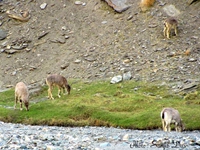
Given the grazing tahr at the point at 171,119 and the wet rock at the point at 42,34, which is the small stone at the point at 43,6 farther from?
the grazing tahr at the point at 171,119

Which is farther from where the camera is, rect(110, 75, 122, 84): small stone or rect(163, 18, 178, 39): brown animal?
rect(163, 18, 178, 39): brown animal

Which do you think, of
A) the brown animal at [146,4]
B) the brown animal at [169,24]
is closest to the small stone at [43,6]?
the brown animal at [146,4]

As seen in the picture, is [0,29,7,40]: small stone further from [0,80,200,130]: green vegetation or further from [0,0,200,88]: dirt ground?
[0,80,200,130]: green vegetation

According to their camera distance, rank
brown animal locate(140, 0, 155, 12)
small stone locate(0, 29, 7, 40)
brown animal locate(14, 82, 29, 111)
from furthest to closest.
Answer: small stone locate(0, 29, 7, 40), brown animal locate(140, 0, 155, 12), brown animal locate(14, 82, 29, 111)

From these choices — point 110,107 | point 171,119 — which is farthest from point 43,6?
point 171,119

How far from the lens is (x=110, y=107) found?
43219 millimetres

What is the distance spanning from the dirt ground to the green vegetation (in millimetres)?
4436

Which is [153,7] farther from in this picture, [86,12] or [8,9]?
[8,9]

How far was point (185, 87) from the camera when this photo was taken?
4728cm

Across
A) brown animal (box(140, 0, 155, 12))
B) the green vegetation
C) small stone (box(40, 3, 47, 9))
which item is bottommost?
the green vegetation

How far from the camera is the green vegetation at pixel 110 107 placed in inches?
1522

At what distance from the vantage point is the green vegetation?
3866cm

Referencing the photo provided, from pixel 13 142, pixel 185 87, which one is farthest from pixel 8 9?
pixel 13 142

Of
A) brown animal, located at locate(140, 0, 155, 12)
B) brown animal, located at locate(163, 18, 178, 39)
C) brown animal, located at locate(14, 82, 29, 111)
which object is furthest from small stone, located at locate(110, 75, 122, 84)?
brown animal, located at locate(140, 0, 155, 12)
